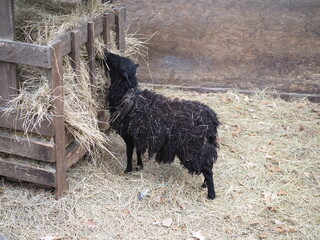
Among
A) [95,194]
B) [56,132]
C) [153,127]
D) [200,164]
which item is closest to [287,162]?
[200,164]

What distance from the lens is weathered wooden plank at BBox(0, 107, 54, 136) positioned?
4.88 meters

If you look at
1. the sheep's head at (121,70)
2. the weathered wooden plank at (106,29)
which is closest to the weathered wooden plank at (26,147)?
the sheep's head at (121,70)

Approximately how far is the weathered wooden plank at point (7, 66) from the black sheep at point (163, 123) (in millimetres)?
1146

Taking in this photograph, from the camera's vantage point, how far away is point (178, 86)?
830 centimetres

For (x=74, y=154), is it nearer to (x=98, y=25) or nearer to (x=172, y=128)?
(x=172, y=128)

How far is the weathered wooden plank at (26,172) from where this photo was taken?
5.07 m

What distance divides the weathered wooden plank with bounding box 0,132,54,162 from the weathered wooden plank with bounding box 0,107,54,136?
0.11 m

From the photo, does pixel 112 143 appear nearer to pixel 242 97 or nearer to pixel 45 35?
pixel 45 35

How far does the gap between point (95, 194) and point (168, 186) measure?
82 cm

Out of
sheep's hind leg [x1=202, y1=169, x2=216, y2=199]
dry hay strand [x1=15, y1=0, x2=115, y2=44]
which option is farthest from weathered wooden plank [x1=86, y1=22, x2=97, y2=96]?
sheep's hind leg [x1=202, y1=169, x2=216, y2=199]

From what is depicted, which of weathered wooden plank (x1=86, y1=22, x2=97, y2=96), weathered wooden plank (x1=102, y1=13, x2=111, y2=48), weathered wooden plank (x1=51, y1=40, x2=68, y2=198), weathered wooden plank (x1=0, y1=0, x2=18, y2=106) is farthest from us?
weathered wooden plank (x1=102, y1=13, x2=111, y2=48)

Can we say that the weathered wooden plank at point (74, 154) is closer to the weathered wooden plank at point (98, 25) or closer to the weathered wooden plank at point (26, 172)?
the weathered wooden plank at point (26, 172)

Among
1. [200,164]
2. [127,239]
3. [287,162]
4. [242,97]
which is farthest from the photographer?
[242,97]

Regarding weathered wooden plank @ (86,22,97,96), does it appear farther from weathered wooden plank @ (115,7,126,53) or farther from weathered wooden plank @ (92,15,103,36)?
weathered wooden plank @ (115,7,126,53)
